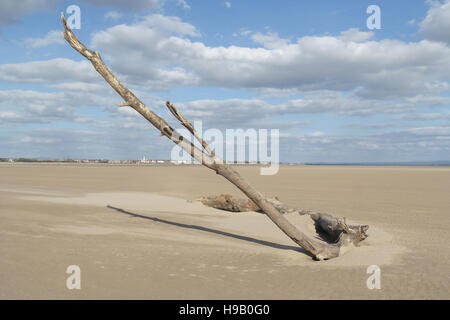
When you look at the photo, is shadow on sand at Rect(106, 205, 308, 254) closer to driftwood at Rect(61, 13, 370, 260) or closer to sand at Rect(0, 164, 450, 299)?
sand at Rect(0, 164, 450, 299)

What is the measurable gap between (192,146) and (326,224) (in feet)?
13.7

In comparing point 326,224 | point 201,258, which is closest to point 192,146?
point 201,258

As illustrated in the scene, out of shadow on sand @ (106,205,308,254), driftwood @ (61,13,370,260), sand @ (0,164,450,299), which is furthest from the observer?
shadow on sand @ (106,205,308,254)

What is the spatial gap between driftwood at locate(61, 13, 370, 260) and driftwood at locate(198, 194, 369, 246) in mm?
685

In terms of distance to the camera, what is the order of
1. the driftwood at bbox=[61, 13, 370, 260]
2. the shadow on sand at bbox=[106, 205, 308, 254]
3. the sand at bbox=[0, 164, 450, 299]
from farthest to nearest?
the shadow on sand at bbox=[106, 205, 308, 254] → the driftwood at bbox=[61, 13, 370, 260] → the sand at bbox=[0, 164, 450, 299]

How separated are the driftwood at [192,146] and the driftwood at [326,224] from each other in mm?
685

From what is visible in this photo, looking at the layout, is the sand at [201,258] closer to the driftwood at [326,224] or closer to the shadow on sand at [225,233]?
the shadow on sand at [225,233]

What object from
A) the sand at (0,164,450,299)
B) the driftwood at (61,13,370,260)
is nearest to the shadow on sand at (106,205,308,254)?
the sand at (0,164,450,299)

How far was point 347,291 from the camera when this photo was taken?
4.80 meters

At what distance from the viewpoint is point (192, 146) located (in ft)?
22.8

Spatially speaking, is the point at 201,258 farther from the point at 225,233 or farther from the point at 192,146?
the point at 225,233

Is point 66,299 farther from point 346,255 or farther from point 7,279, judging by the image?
point 346,255

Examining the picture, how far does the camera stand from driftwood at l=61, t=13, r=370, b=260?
21.9 feet
